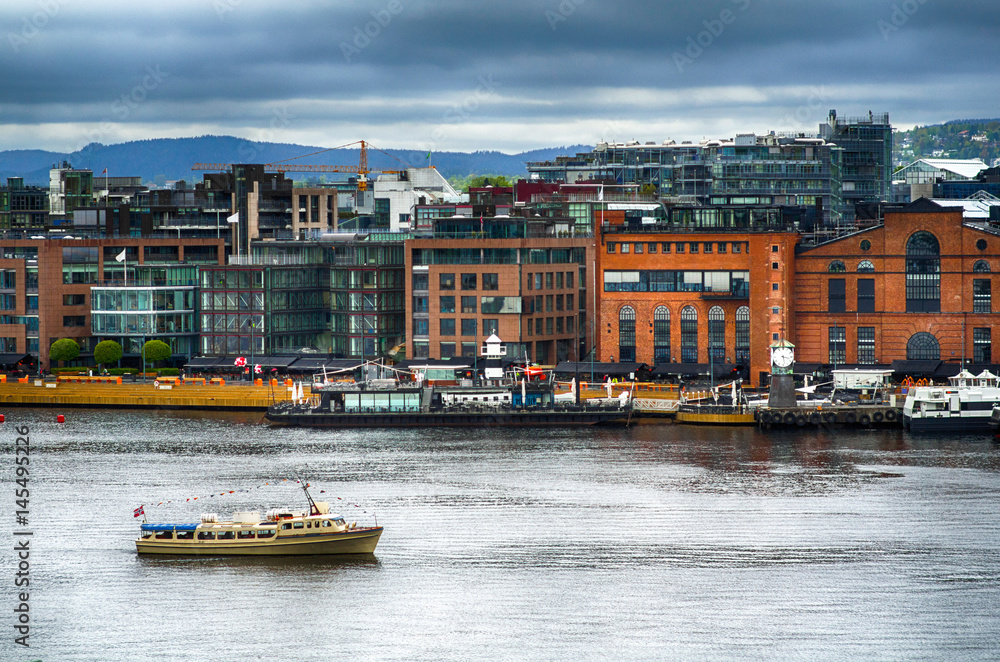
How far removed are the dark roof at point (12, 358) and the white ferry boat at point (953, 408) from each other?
3174 inches

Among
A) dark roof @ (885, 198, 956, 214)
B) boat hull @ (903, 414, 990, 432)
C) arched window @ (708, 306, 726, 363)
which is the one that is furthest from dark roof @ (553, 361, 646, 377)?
boat hull @ (903, 414, 990, 432)

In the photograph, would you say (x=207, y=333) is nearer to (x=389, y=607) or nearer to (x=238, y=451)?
(x=238, y=451)

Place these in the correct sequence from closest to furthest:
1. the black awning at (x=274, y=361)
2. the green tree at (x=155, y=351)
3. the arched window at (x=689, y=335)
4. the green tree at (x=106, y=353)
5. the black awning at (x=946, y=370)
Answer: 1. the black awning at (x=946, y=370)
2. the arched window at (x=689, y=335)
3. the black awning at (x=274, y=361)
4. the green tree at (x=106, y=353)
5. the green tree at (x=155, y=351)

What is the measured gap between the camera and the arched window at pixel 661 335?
441 feet

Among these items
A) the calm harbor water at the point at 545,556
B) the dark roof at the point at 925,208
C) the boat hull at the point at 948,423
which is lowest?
the calm harbor water at the point at 545,556

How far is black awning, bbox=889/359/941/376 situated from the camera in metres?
126

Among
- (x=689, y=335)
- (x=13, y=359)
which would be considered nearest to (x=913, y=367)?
(x=689, y=335)

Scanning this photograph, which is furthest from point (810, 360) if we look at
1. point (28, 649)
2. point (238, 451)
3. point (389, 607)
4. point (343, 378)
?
point (28, 649)

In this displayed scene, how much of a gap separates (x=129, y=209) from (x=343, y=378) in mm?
46865

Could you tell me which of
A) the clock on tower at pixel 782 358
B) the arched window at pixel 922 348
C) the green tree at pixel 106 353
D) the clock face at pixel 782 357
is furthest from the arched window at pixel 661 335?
the green tree at pixel 106 353

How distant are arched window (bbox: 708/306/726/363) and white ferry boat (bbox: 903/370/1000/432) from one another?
22027mm

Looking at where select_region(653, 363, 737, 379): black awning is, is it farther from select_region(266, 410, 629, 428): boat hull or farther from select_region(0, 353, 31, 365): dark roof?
select_region(0, 353, 31, 365): dark roof

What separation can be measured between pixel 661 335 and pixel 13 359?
59396 millimetres

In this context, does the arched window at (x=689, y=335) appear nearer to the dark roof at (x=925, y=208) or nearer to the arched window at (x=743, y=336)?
the arched window at (x=743, y=336)
